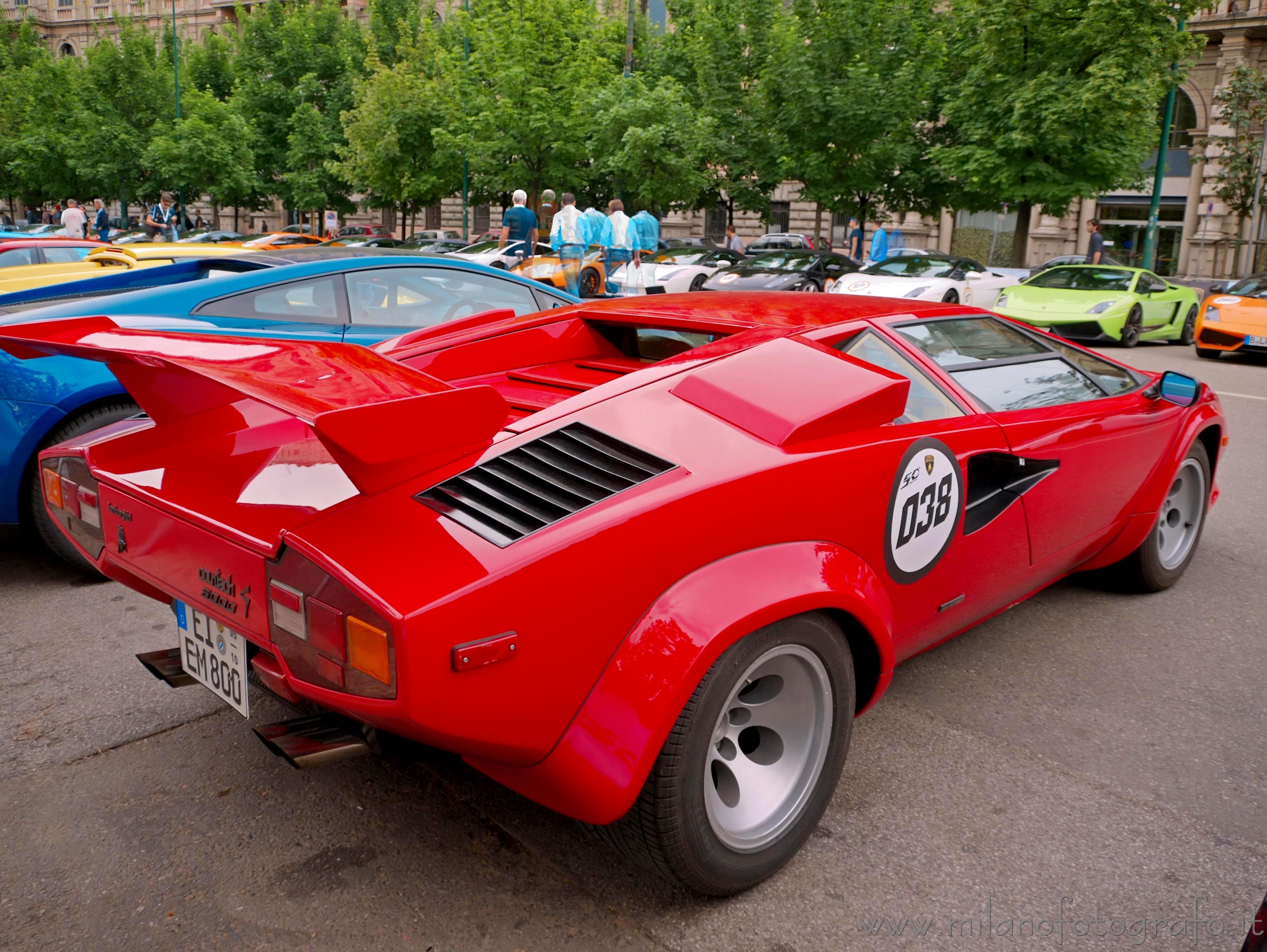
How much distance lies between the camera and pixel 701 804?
7.19ft

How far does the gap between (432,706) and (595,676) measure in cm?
35

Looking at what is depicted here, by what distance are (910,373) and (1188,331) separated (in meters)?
15.3

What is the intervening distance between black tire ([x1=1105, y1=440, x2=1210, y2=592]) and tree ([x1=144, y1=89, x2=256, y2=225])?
33.1 metres

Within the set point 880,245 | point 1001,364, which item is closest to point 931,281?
point 880,245

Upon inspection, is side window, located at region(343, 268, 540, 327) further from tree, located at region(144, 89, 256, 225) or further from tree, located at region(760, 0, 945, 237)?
tree, located at region(144, 89, 256, 225)

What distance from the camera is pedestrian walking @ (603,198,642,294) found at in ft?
50.4

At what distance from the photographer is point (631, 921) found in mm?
2287

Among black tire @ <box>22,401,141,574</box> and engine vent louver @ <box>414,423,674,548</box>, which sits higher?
engine vent louver @ <box>414,423,674,548</box>

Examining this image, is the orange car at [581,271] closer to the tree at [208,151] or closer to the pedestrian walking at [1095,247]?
the pedestrian walking at [1095,247]

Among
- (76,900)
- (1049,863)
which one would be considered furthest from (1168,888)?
(76,900)

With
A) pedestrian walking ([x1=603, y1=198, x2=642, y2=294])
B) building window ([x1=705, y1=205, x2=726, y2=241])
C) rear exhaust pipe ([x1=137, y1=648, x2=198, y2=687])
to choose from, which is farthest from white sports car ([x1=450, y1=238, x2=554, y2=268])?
building window ([x1=705, y1=205, x2=726, y2=241])

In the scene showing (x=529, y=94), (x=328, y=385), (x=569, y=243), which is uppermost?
(x=529, y=94)

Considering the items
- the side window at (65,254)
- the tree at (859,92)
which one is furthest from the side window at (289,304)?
the tree at (859,92)

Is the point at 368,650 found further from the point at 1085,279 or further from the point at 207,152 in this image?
the point at 207,152
